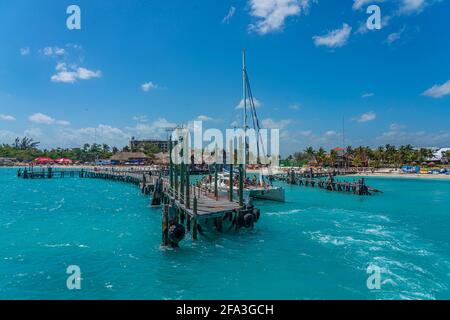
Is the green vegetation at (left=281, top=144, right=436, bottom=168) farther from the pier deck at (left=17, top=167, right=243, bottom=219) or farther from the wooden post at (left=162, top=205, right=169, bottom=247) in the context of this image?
the wooden post at (left=162, top=205, right=169, bottom=247)

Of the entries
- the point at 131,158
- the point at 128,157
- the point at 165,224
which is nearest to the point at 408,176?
the point at 165,224

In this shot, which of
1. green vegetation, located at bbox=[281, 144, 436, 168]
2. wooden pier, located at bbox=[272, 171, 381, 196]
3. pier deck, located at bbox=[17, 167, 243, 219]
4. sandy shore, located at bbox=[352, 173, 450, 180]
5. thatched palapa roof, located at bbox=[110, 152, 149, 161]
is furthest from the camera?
thatched palapa roof, located at bbox=[110, 152, 149, 161]

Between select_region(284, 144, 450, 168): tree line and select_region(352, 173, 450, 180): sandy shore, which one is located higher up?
select_region(284, 144, 450, 168): tree line

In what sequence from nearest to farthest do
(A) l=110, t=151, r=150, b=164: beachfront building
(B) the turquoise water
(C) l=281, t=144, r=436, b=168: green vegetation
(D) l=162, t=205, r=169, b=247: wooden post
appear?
(B) the turquoise water
(D) l=162, t=205, r=169, b=247: wooden post
(C) l=281, t=144, r=436, b=168: green vegetation
(A) l=110, t=151, r=150, b=164: beachfront building

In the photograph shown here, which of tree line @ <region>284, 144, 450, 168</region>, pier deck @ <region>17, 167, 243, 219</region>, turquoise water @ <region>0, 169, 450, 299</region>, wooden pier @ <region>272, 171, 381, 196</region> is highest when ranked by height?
tree line @ <region>284, 144, 450, 168</region>

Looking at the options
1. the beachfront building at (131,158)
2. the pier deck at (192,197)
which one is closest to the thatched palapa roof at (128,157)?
the beachfront building at (131,158)

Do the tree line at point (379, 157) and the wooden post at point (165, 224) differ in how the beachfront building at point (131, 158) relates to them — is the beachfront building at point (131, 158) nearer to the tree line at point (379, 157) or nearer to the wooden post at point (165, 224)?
the tree line at point (379, 157)

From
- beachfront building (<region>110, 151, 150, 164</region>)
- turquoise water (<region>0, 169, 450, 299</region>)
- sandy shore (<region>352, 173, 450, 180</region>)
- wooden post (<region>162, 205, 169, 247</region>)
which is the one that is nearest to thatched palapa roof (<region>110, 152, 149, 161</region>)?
beachfront building (<region>110, 151, 150, 164</region>)

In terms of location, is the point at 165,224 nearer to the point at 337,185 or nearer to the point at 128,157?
the point at 337,185

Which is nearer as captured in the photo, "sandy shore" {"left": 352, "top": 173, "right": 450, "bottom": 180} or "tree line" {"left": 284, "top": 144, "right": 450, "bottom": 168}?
"sandy shore" {"left": 352, "top": 173, "right": 450, "bottom": 180}
